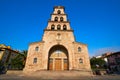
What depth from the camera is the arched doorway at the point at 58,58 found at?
2456cm

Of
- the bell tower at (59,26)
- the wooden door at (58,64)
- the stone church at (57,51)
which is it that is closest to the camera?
the stone church at (57,51)

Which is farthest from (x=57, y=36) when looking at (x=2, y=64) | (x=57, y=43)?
(x=2, y=64)

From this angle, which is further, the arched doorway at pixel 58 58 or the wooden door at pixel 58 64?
the arched doorway at pixel 58 58

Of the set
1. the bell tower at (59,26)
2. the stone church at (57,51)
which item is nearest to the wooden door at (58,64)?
the stone church at (57,51)

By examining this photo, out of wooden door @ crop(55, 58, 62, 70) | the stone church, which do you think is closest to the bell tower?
the stone church

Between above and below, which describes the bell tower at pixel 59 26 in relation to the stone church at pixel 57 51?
above

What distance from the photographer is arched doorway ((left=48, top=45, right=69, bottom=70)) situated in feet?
80.6

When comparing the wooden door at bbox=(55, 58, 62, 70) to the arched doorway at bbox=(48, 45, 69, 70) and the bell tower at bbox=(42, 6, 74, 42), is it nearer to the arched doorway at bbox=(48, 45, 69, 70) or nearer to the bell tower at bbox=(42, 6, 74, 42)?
the arched doorway at bbox=(48, 45, 69, 70)

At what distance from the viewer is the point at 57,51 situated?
86.3 feet

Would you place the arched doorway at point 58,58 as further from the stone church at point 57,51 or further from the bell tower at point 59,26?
the bell tower at point 59,26

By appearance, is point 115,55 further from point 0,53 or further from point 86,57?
point 0,53

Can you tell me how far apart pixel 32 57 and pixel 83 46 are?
12195 mm

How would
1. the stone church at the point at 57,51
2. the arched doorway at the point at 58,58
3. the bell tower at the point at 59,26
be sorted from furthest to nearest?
the bell tower at the point at 59,26, the arched doorway at the point at 58,58, the stone church at the point at 57,51

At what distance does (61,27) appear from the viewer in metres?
27.0
